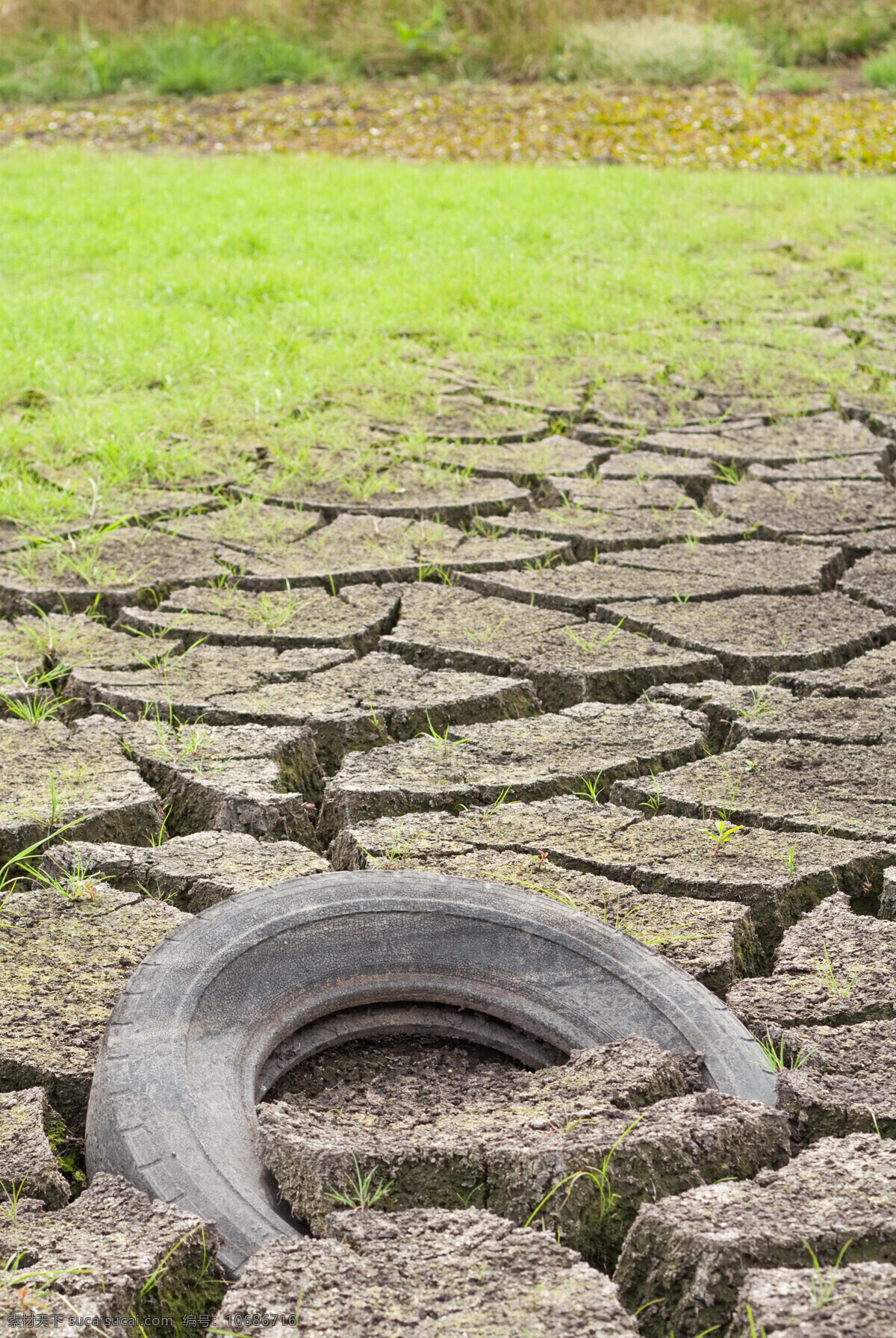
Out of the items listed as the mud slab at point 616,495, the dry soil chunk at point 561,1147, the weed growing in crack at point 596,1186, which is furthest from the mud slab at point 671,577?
the weed growing in crack at point 596,1186

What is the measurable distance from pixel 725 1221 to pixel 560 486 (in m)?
2.89

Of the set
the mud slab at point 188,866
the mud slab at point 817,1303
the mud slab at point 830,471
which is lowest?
the mud slab at point 188,866

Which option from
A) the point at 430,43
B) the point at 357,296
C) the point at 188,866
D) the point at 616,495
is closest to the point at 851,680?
the point at 616,495

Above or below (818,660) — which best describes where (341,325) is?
above

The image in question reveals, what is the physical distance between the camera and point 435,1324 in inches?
47.4

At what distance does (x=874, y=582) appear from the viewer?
331 centimetres

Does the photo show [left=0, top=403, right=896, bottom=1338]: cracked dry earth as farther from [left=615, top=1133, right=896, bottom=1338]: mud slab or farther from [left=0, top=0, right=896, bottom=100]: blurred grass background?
[left=0, top=0, right=896, bottom=100]: blurred grass background

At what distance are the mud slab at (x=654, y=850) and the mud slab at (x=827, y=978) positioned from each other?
0.06 meters

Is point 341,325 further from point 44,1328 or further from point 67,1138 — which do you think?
point 44,1328

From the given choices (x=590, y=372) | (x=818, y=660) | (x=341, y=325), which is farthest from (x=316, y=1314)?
(x=341, y=325)

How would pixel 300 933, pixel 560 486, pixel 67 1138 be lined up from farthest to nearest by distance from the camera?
pixel 560 486 < pixel 300 933 < pixel 67 1138

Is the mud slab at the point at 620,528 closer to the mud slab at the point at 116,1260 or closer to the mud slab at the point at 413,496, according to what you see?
the mud slab at the point at 413,496

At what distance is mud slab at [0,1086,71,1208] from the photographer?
1.48 metres

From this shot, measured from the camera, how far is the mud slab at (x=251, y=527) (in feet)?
11.6
